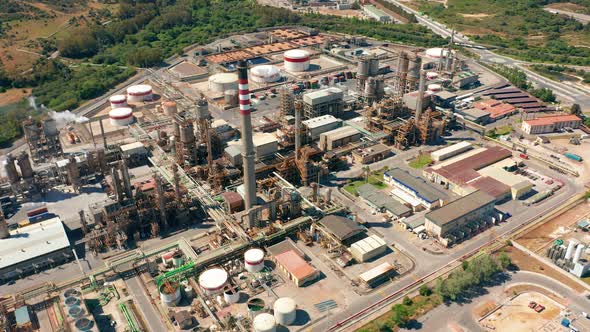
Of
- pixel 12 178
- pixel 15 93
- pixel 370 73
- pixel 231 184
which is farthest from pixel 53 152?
pixel 370 73

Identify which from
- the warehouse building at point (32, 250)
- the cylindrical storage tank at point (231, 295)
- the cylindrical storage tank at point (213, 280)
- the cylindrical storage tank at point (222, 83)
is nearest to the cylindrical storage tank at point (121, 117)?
the cylindrical storage tank at point (222, 83)

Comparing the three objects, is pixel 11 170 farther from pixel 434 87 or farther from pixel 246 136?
pixel 434 87

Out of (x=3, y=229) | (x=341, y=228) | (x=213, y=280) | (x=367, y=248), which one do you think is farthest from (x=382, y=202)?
(x=3, y=229)

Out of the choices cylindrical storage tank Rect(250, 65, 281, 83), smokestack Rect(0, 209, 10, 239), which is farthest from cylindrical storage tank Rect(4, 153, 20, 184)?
cylindrical storage tank Rect(250, 65, 281, 83)

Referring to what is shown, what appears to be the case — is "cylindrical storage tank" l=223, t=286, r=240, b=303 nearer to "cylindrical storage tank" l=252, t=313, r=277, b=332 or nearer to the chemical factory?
the chemical factory

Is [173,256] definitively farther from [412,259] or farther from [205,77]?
[205,77]
